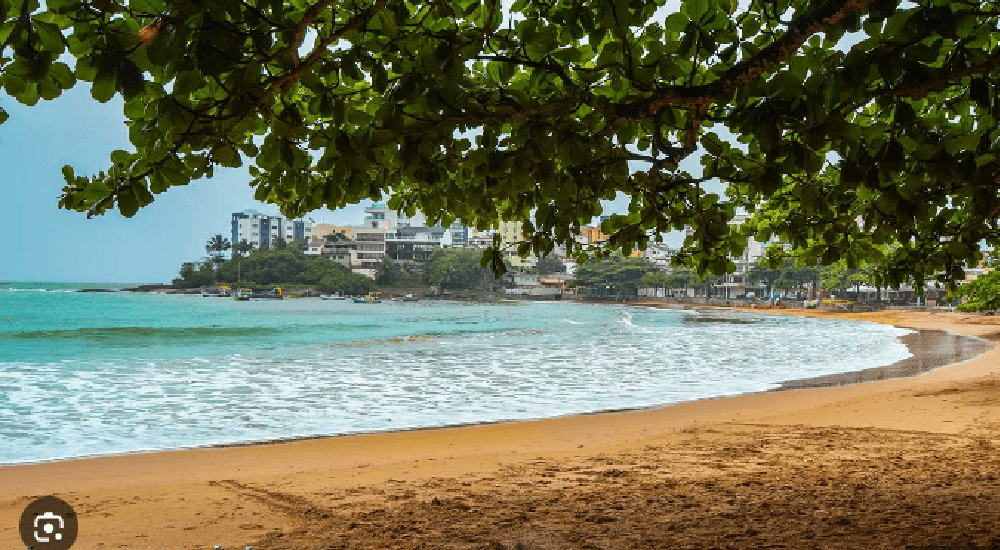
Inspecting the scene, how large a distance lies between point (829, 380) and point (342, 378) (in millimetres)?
11510

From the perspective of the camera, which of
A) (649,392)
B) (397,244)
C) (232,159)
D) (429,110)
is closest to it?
(429,110)

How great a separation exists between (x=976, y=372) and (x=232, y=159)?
62.5 ft

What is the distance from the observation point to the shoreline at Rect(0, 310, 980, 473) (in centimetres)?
988

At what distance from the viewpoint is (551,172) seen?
3.08m

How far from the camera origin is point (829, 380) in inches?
663

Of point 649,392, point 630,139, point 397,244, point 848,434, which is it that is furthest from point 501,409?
point 397,244

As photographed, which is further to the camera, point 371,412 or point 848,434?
point 371,412

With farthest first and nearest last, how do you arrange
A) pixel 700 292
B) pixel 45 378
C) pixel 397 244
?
1. pixel 397 244
2. pixel 700 292
3. pixel 45 378

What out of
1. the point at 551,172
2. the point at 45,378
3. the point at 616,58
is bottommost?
the point at 45,378

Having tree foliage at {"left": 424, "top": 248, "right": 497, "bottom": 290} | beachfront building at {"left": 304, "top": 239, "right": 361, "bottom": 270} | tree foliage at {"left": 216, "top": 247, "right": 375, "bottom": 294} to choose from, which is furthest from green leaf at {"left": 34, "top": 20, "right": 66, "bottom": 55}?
beachfront building at {"left": 304, "top": 239, "right": 361, "bottom": 270}

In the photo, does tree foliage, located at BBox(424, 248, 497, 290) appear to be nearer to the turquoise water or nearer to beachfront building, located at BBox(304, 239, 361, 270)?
beachfront building, located at BBox(304, 239, 361, 270)

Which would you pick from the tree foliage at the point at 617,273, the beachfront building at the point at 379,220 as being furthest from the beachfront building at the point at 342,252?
the tree foliage at the point at 617,273

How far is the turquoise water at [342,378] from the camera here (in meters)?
11.9

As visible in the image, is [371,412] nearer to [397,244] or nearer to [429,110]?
[429,110]
